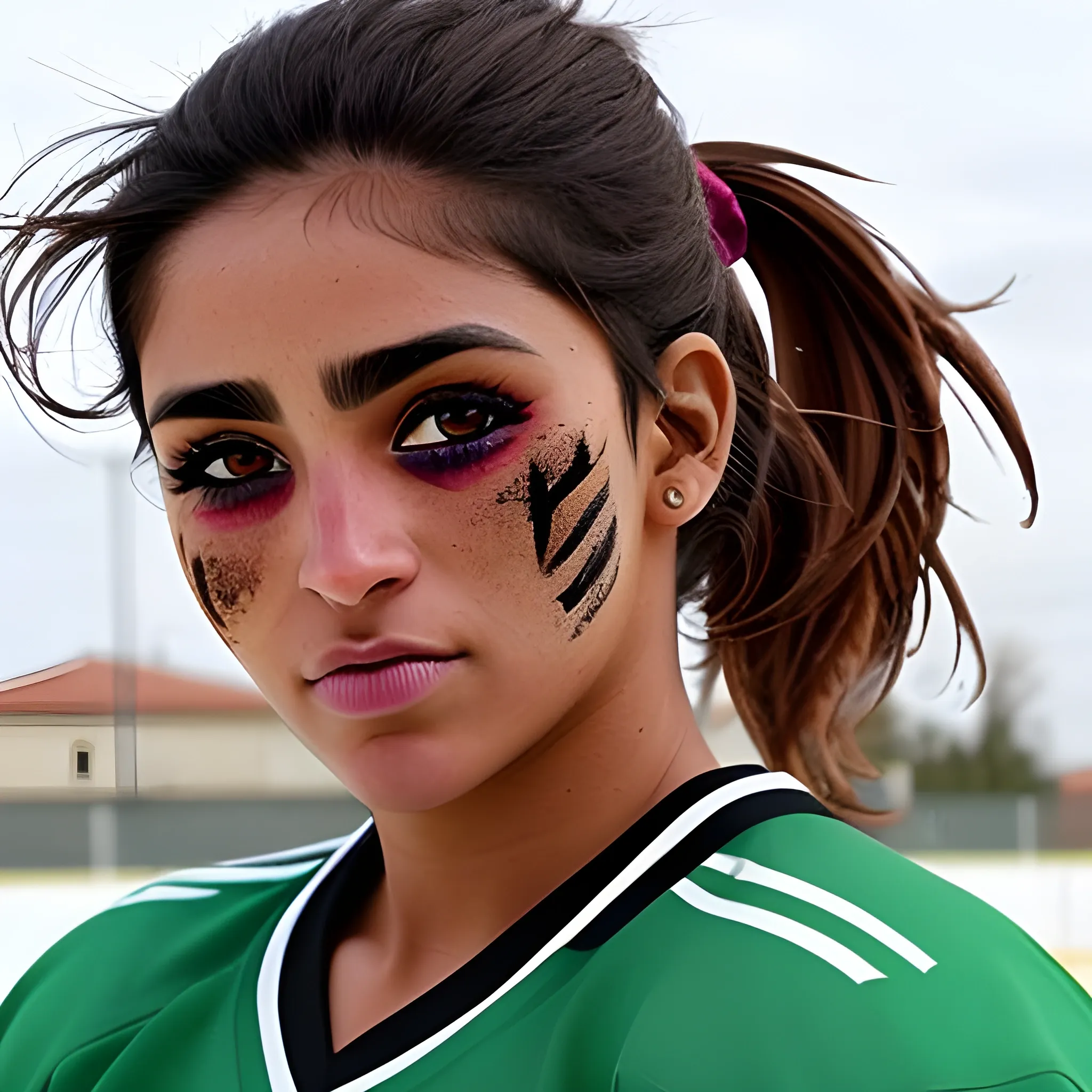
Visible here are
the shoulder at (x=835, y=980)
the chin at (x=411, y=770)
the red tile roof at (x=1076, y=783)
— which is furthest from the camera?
the red tile roof at (x=1076, y=783)

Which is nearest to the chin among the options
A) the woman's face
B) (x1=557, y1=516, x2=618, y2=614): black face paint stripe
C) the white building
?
the woman's face

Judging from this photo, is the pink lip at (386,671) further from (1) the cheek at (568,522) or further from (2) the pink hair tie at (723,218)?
(2) the pink hair tie at (723,218)

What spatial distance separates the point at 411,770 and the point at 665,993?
0.18m

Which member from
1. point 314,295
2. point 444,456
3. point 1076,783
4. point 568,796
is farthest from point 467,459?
point 1076,783

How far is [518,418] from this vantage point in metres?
0.73

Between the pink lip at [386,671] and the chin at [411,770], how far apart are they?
23 mm

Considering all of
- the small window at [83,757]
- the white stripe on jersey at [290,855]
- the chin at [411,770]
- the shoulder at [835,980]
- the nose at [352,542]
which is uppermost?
the nose at [352,542]

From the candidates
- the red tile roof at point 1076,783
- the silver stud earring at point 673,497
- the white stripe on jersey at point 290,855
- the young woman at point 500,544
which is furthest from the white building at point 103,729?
the red tile roof at point 1076,783

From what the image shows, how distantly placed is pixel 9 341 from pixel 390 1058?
56cm

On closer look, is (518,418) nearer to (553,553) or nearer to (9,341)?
(553,553)

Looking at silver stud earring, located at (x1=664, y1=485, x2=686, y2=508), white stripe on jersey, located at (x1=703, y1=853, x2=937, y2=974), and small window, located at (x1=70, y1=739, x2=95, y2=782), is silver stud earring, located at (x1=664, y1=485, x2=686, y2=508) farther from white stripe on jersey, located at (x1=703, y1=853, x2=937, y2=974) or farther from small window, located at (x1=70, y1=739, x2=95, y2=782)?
small window, located at (x1=70, y1=739, x2=95, y2=782)

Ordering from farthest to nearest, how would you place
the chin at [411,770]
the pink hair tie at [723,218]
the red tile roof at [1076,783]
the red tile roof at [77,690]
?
the red tile roof at [1076,783] → the red tile roof at [77,690] → the pink hair tie at [723,218] → the chin at [411,770]

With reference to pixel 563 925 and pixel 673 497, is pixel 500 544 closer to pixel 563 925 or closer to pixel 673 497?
pixel 673 497

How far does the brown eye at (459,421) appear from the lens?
28.4 inches
